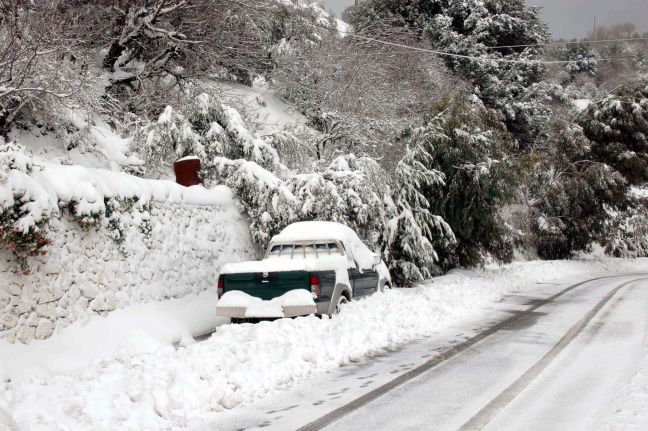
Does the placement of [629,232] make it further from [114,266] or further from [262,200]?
[114,266]

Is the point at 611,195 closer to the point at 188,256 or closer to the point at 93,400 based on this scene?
the point at 188,256

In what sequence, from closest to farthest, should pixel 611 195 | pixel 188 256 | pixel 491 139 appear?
pixel 188 256 < pixel 491 139 < pixel 611 195

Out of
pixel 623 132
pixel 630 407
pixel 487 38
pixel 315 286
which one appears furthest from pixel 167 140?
pixel 487 38

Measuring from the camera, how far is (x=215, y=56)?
19297 mm

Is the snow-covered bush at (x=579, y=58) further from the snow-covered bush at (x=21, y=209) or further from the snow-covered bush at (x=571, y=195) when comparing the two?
the snow-covered bush at (x=21, y=209)

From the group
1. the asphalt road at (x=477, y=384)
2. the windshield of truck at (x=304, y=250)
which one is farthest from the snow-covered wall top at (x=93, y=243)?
the asphalt road at (x=477, y=384)

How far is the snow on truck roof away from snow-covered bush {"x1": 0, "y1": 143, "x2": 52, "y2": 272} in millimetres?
4277

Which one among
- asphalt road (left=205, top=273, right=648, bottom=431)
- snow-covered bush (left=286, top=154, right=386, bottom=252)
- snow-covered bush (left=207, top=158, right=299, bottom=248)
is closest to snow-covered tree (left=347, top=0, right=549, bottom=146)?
snow-covered bush (left=286, top=154, right=386, bottom=252)

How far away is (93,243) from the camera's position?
8.41 meters

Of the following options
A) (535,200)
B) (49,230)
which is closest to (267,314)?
(49,230)

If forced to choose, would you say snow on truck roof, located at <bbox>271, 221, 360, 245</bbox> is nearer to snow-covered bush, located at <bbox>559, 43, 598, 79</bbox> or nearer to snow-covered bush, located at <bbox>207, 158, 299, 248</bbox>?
snow-covered bush, located at <bbox>207, 158, 299, 248</bbox>

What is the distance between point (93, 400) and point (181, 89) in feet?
48.4

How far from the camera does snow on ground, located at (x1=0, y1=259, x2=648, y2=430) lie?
4848 mm

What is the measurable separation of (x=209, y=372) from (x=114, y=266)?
3.69m
